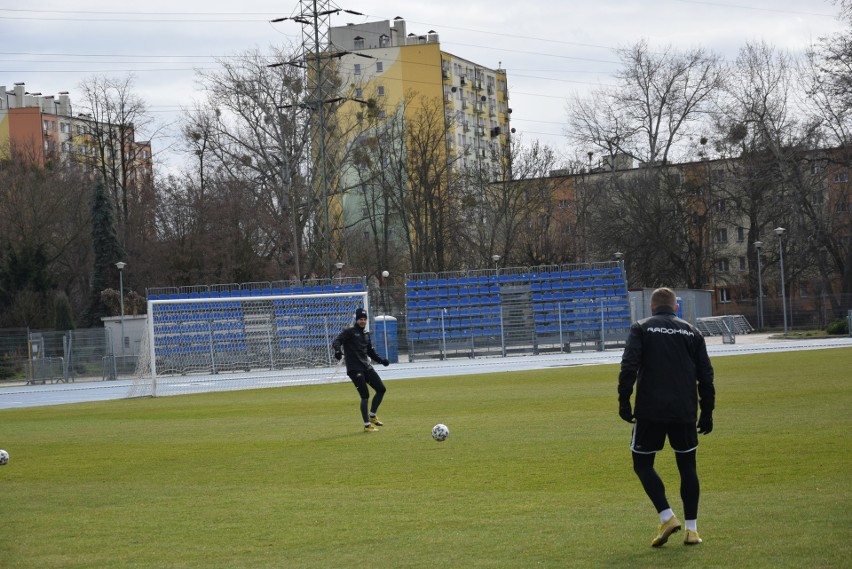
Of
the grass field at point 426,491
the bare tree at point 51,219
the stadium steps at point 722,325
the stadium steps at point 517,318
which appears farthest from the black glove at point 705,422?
the bare tree at point 51,219

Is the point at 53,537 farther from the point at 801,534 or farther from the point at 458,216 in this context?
the point at 458,216

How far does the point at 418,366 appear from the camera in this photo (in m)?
45.1

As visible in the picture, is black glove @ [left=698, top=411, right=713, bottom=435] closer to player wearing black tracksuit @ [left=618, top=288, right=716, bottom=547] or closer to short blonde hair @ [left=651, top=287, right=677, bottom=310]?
player wearing black tracksuit @ [left=618, top=288, right=716, bottom=547]

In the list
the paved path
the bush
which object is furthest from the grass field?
the bush

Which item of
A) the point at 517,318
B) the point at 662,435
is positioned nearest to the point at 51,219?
the point at 517,318

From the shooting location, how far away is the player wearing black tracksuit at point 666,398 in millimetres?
8359

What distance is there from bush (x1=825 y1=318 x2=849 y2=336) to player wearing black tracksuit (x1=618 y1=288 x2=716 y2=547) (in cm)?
4827

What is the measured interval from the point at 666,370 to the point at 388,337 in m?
42.7

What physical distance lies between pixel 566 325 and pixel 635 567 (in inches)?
1784

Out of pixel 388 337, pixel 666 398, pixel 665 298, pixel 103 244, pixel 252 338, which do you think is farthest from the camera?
pixel 103 244

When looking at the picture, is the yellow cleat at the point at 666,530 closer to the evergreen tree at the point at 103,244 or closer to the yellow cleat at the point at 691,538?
the yellow cleat at the point at 691,538

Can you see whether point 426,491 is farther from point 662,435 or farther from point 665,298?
point 665,298

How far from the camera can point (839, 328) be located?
53688mm

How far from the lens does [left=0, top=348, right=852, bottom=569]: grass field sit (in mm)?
8523
